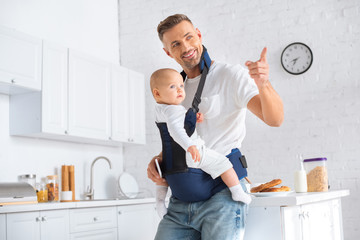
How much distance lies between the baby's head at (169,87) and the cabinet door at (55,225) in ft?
6.37

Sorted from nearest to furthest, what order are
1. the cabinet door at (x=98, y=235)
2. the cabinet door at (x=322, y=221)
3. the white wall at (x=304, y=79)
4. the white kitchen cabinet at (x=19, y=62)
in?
the cabinet door at (x=322, y=221) → the white kitchen cabinet at (x=19, y=62) → the cabinet door at (x=98, y=235) → the white wall at (x=304, y=79)

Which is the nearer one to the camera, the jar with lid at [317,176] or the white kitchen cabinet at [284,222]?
the white kitchen cabinet at [284,222]

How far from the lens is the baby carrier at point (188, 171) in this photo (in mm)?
1658

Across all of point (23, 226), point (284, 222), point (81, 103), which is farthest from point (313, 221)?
point (81, 103)

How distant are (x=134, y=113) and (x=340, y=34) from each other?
2.18 metres

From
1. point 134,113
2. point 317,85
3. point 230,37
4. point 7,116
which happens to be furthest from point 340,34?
point 7,116

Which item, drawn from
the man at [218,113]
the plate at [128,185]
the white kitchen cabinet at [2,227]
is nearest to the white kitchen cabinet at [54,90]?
the white kitchen cabinet at [2,227]

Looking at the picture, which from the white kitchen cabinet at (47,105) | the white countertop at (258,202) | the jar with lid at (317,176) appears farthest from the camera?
the white kitchen cabinet at (47,105)

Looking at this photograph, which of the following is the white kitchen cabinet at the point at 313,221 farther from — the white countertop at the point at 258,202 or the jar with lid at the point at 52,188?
the jar with lid at the point at 52,188

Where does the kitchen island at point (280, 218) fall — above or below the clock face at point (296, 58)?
below

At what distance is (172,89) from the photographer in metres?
1.74

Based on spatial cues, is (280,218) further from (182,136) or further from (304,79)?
(304,79)

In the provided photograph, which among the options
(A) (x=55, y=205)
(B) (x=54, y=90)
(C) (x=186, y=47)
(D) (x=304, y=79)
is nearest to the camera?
(C) (x=186, y=47)

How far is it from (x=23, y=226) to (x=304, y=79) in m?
2.86
